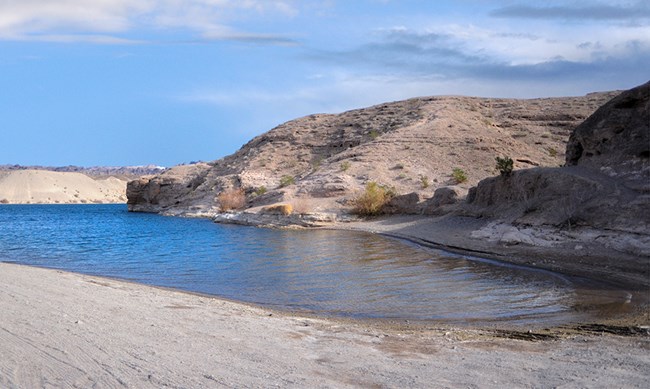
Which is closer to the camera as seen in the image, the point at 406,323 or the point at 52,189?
the point at 406,323

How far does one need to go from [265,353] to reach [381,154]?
1549 inches

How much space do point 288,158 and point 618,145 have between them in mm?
39309

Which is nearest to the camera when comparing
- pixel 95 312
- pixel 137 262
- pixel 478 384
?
pixel 478 384

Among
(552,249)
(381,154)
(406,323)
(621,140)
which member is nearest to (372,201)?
(381,154)

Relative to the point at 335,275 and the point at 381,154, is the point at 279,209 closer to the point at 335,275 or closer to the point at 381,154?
the point at 381,154

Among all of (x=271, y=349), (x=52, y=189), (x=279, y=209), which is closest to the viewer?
(x=271, y=349)

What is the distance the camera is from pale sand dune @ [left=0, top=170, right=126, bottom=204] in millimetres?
122062

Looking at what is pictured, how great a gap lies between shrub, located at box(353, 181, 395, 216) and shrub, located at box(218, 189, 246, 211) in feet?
46.9

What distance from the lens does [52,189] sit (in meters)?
126

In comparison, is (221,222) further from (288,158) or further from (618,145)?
(618,145)

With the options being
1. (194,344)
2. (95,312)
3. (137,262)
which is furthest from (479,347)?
(137,262)

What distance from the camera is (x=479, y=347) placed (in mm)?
7059

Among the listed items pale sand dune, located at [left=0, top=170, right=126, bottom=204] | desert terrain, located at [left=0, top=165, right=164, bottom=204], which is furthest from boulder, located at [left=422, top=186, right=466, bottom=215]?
pale sand dune, located at [left=0, top=170, right=126, bottom=204]

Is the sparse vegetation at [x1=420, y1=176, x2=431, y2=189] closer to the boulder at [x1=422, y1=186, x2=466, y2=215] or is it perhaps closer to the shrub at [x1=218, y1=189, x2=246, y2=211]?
the boulder at [x1=422, y1=186, x2=466, y2=215]
